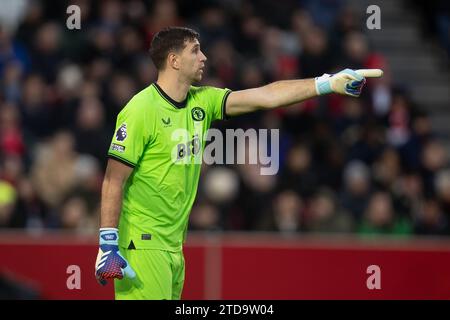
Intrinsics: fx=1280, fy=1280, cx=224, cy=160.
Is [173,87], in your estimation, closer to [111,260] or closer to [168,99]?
[168,99]

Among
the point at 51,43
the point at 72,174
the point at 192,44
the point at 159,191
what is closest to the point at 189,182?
the point at 159,191

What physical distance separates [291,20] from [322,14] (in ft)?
1.70

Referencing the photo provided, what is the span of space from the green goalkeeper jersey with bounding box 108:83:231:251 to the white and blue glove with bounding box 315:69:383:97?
1010mm

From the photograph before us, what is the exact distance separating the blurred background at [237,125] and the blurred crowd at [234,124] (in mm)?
17

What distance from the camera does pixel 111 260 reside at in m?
8.55

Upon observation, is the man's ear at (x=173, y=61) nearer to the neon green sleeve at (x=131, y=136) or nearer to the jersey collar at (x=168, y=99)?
the jersey collar at (x=168, y=99)

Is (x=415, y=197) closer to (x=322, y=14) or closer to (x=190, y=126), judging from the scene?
(x=322, y=14)

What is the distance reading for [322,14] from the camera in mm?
17250

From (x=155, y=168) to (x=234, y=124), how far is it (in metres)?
6.28

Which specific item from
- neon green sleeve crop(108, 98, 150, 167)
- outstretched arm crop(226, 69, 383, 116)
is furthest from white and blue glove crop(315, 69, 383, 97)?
neon green sleeve crop(108, 98, 150, 167)

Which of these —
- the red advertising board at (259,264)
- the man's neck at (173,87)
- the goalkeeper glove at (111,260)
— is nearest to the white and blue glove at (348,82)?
the man's neck at (173,87)

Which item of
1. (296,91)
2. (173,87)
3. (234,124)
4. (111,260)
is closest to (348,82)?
(296,91)

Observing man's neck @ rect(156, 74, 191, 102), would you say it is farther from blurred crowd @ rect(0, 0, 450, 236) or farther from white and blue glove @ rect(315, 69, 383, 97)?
blurred crowd @ rect(0, 0, 450, 236)

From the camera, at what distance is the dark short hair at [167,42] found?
889 centimetres
